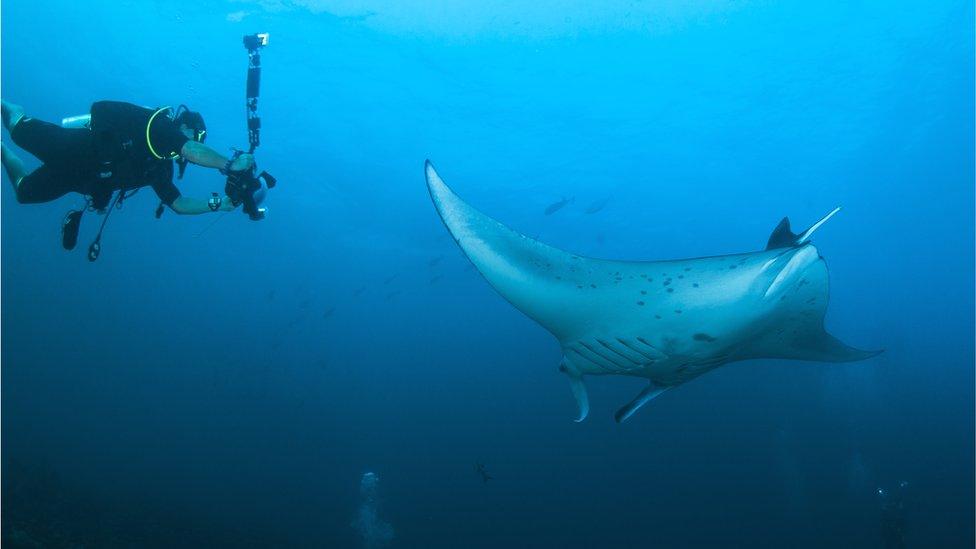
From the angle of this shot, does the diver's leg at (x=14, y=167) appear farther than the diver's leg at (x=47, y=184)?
Yes

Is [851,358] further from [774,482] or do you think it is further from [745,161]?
[774,482]

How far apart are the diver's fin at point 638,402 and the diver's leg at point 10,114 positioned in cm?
565

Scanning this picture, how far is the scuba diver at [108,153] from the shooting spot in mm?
3819

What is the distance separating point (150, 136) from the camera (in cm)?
381

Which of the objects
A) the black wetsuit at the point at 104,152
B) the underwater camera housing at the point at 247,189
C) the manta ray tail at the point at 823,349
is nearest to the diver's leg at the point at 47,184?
the black wetsuit at the point at 104,152

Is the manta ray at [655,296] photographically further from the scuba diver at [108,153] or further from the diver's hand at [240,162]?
the scuba diver at [108,153]

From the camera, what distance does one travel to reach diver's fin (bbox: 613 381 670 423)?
12.1ft

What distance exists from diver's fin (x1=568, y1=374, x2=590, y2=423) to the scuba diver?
119 inches

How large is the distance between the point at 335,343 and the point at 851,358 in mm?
52811

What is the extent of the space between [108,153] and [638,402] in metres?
4.65

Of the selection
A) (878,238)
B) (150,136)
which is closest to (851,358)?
(150,136)

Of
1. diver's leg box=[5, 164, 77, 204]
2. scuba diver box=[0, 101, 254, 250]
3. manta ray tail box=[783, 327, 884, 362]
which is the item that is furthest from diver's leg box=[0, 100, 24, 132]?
manta ray tail box=[783, 327, 884, 362]

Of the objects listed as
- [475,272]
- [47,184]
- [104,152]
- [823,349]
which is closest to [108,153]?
[104,152]

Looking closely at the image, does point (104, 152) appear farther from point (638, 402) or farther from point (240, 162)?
point (638, 402)
